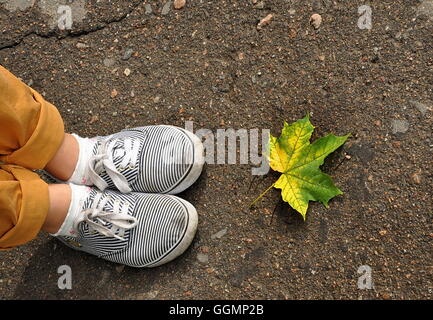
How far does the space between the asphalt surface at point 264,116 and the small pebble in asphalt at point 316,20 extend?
2 centimetres

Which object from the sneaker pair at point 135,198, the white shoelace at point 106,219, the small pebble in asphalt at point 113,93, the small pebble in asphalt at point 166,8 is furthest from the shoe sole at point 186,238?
the small pebble in asphalt at point 166,8

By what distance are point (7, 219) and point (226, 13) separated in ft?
3.70

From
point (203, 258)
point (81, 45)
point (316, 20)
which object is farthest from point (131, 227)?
point (316, 20)

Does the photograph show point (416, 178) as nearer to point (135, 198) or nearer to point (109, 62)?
point (135, 198)

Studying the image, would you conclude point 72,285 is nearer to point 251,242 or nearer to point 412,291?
point 251,242

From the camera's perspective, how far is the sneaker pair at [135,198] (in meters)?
1.58

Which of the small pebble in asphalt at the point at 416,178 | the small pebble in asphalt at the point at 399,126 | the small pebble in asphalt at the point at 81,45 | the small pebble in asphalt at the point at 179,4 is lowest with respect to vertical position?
the small pebble in asphalt at the point at 416,178

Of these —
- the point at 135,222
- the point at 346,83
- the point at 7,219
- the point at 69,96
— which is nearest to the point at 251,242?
the point at 135,222

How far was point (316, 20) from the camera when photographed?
69.9 inches

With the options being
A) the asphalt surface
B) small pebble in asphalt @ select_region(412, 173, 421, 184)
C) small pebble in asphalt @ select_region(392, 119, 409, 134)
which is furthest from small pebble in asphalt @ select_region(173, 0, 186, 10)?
small pebble in asphalt @ select_region(412, 173, 421, 184)

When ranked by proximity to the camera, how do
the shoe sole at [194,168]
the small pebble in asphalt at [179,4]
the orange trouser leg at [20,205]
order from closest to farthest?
the orange trouser leg at [20,205]
the shoe sole at [194,168]
the small pebble in asphalt at [179,4]

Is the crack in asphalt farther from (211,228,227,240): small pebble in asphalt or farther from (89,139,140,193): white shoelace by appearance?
(211,228,227,240): small pebble in asphalt

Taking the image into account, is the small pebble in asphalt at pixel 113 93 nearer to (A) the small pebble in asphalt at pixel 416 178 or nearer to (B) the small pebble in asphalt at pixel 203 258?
(B) the small pebble in asphalt at pixel 203 258
